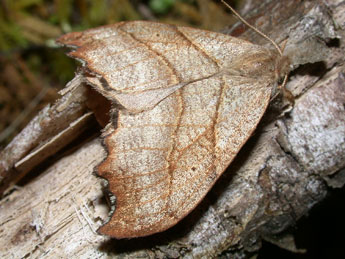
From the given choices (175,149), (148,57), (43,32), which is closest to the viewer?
(175,149)

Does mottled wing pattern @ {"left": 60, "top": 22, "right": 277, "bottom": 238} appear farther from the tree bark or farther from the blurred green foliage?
the blurred green foliage

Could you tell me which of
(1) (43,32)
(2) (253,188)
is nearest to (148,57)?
(2) (253,188)

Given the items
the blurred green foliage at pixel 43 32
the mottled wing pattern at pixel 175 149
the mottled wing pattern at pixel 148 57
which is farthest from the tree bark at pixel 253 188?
the blurred green foliage at pixel 43 32

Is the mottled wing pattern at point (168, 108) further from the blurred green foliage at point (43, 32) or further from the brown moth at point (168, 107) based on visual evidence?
the blurred green foliage at point (43, 32)

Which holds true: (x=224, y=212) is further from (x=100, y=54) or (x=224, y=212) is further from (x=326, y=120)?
(x=100, y=54)

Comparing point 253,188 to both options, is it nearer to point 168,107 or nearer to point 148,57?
point 168,107

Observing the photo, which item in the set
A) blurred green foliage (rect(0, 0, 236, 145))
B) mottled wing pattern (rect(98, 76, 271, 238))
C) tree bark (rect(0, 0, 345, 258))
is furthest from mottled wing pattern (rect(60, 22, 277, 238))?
blurred green foliage (rect(0, 0, 236, 145))

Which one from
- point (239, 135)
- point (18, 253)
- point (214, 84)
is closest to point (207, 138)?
point (239, 135)
